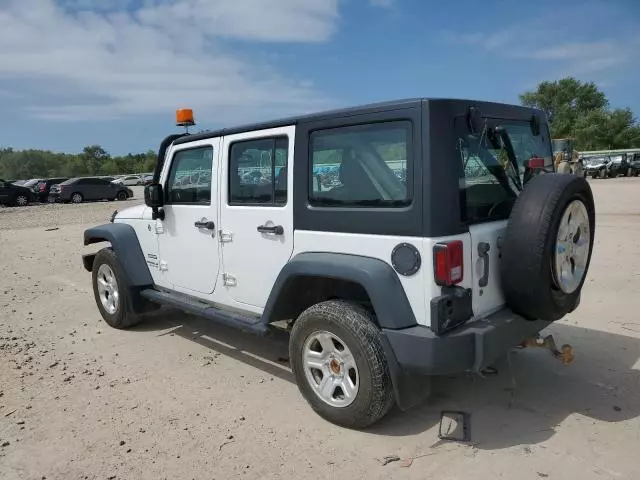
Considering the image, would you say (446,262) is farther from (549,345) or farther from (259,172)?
(259,172)

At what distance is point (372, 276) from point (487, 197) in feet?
3.04

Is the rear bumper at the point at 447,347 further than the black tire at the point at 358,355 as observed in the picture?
No

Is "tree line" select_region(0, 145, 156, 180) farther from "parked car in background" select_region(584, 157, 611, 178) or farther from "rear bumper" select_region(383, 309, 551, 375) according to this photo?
"rear bumper" select_region(383, 309, 551, 375)

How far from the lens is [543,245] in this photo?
2.97m

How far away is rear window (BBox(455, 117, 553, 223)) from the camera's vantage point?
3.04m

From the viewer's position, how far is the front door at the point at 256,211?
3701 millimetres

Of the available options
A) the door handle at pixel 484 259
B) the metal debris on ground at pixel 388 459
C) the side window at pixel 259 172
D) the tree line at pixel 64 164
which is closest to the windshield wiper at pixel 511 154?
the door handle at pixel 484 259

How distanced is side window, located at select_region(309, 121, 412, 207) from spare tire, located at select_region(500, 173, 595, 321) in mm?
724

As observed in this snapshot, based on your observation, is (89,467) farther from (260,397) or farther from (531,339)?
(531,339)

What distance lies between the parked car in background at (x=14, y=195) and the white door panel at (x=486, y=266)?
30271 mm

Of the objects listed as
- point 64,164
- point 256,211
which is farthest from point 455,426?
point 64,164

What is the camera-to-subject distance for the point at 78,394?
4.07 m

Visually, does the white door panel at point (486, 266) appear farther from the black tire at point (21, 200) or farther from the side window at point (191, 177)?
the black tire at point (21, 200)

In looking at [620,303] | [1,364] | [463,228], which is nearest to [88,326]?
[1,364]
